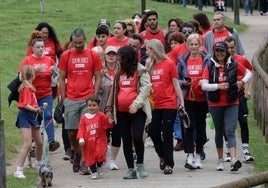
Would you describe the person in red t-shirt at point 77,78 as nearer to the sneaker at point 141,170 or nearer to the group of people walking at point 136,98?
the group of people walking at point 136,98

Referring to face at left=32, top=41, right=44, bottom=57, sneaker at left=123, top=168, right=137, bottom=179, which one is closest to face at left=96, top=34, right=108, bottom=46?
face at left=32, top=41, right=44, bottom=57

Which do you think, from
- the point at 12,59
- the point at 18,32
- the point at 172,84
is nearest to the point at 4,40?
the point at 18,32

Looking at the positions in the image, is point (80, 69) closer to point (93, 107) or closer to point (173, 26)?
point (93, 107)

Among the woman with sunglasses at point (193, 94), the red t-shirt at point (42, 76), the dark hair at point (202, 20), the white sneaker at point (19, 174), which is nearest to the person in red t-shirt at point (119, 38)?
the red t-shirt at point (42, 76)

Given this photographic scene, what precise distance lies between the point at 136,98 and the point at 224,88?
1218 millimetres

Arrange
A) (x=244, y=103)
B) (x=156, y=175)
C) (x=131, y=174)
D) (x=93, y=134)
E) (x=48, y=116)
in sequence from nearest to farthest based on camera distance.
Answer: (x=131, y=174)
(x=93, y=134)
(x=156, y=175)
(x=244, y=103)
(x=48, y=116)

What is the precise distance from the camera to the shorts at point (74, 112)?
13.0 meters

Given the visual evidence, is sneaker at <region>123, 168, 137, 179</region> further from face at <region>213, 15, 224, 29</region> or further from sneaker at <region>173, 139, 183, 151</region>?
face at <region>213, 15, 224, 29</region>

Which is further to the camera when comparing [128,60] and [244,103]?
[244,103]

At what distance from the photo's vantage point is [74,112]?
1302 cm

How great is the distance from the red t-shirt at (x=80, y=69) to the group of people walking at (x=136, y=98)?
0.01 m

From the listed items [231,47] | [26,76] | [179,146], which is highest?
[231,47]

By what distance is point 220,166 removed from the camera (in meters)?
13.1

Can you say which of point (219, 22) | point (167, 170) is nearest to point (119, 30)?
point (219, 22)
